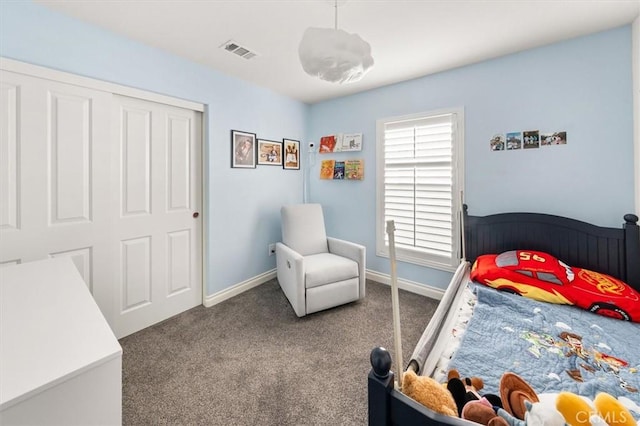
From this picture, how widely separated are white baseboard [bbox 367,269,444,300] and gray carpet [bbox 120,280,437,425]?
0.10 meters

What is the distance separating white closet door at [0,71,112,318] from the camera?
1.72m

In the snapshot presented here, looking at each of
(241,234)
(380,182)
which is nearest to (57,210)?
(241,234)

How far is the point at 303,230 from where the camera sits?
124 inches

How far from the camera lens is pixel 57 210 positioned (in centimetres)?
190

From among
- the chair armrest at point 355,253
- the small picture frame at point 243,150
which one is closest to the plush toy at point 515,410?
the chair armrest at point 355,253

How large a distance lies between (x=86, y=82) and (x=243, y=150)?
1390 millimetres

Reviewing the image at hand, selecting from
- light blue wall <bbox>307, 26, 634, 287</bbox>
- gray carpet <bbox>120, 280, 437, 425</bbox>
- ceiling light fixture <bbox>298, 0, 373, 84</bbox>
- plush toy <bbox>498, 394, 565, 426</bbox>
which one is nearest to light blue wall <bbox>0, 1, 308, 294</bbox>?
gray carpet <bbox>120, 280, 437, 425</bbox>

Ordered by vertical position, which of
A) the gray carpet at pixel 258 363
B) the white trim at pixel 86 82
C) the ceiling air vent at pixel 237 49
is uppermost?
the ceiling air vent at pixel 237 49

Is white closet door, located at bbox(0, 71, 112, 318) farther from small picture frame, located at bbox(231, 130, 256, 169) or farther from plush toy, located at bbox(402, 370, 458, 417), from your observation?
plush toy, located at bbox(402, 370, 458, 417)

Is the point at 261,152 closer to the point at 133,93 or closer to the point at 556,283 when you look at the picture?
the point at 133,93

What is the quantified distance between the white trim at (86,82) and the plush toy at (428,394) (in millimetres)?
2636

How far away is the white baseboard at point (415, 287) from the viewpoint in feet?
9.61

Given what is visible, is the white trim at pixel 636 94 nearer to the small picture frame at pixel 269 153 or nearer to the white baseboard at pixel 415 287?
the white baseboard at pixel 415 287

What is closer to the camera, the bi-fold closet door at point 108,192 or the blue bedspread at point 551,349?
the blue bedspread at point 551,349
